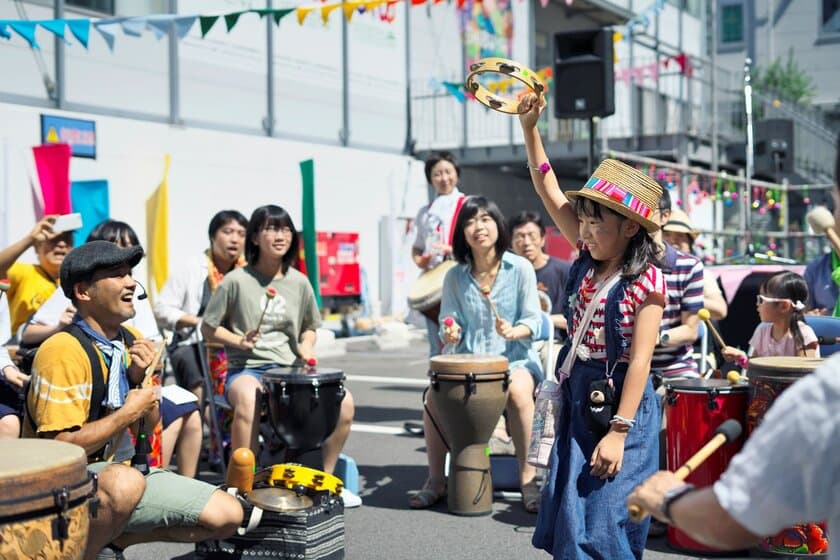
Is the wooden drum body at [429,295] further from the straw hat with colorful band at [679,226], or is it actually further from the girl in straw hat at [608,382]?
the girl in straw hat at [608,382]

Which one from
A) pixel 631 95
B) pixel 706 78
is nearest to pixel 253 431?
pixel 706 78

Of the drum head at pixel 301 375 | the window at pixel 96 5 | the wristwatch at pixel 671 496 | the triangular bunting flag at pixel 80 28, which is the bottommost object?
the drum head at pixel 301 375

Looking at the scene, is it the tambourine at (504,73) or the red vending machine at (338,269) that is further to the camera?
the red vending machine at (338,269)

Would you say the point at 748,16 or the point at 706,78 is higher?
the point at 748,16

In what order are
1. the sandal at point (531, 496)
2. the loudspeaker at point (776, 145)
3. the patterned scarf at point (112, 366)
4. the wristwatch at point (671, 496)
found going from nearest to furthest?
the wristwatch at point (671, 496), the patterned scarf at point (112, 366), the sandal at point (531, 496), the loudspeaker at point (776, 145)

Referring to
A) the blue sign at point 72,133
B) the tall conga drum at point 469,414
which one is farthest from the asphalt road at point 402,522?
the blue sign at point 72,133

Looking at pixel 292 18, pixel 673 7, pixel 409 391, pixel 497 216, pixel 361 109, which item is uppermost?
pixel 673 7

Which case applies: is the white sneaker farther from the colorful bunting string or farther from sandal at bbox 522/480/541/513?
the colorful bunting string

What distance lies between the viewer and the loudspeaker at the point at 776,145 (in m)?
18.6

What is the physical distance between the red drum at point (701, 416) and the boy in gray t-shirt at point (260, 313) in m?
2.40

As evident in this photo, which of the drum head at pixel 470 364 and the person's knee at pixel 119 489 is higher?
the drum head at pixel 470 364

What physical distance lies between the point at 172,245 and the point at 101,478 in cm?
1109

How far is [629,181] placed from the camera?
137 inches

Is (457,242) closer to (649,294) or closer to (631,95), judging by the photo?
(649,294)
